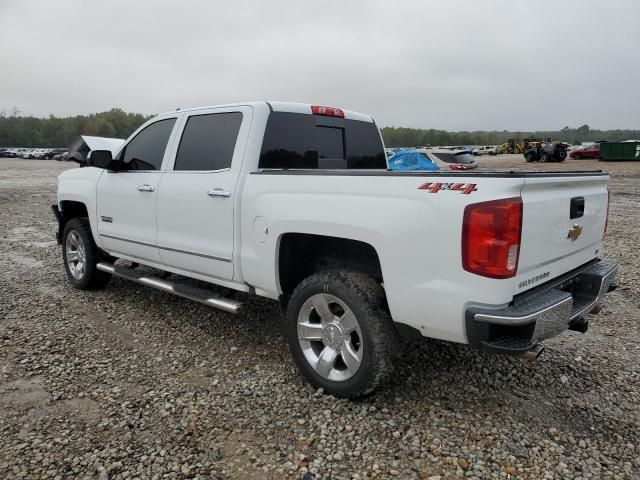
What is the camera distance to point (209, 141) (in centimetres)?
418

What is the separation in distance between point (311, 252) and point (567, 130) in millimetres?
166008

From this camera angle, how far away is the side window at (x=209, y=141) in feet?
13.1

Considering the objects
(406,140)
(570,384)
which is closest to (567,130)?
(406,140)

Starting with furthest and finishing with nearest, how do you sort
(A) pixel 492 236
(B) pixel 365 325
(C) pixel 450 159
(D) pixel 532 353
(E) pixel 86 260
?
(C) pixel 450 159, (E) pixel 86 260, (B) pixel 365 325, (D) pixel 532 353, (A) pixel 492 236

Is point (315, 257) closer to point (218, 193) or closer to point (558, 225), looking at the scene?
point (218, 193)

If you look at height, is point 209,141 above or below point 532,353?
above

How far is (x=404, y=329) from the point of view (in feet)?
9.87

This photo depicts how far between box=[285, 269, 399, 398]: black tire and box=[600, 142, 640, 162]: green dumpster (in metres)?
38.1

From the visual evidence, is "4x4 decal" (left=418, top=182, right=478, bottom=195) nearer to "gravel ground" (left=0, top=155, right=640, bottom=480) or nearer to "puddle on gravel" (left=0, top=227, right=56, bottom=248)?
"gravel ground" (left=0, top=155, right=640, bottom=480)

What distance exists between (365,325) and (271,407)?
862 mm

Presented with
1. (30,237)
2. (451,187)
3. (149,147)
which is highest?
(149,147)

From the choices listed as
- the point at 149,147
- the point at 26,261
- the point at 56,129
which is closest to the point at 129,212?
the point at 149,147

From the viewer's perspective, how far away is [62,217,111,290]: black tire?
5.59 m

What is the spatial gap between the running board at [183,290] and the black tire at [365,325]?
81 cm
